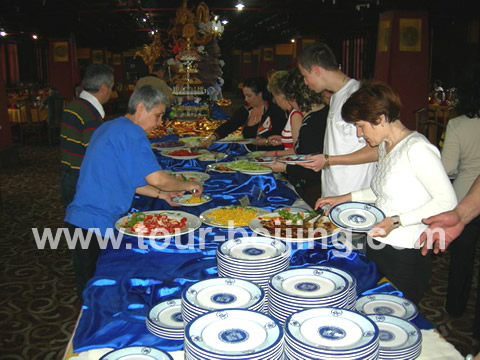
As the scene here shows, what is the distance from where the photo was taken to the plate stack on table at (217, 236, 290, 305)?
4.50 feet

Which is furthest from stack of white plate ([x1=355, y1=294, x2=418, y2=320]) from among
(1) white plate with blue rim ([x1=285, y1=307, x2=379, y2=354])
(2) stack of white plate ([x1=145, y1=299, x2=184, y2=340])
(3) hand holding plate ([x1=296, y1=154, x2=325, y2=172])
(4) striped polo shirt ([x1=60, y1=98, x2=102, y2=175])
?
(4) striped polo shirt ([x1=60, y1=98, x2=102, y2=175])

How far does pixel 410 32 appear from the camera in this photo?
7.99m

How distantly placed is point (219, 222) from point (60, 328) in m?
1.38

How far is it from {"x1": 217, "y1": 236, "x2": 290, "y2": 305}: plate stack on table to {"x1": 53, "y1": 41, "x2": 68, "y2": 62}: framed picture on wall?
39.9ft

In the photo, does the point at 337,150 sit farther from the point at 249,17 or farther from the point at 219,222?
the point at 249,17

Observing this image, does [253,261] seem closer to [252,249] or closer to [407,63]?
[252,249]

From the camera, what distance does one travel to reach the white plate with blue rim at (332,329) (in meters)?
0.95

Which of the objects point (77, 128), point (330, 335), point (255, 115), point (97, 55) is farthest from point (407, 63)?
point (97, 55)

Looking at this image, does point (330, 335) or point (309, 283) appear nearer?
point (330, 335)

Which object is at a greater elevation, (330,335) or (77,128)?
(77,128)

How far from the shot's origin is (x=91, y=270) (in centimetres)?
239

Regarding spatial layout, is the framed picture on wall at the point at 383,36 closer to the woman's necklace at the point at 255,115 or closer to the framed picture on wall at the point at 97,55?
the woman's necklace at the point at 255,115

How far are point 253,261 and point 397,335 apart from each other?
0.45 metres

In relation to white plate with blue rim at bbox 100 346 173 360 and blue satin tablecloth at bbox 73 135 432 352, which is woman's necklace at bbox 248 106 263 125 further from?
white plate with blue rim at bbox 100 346 173 360
